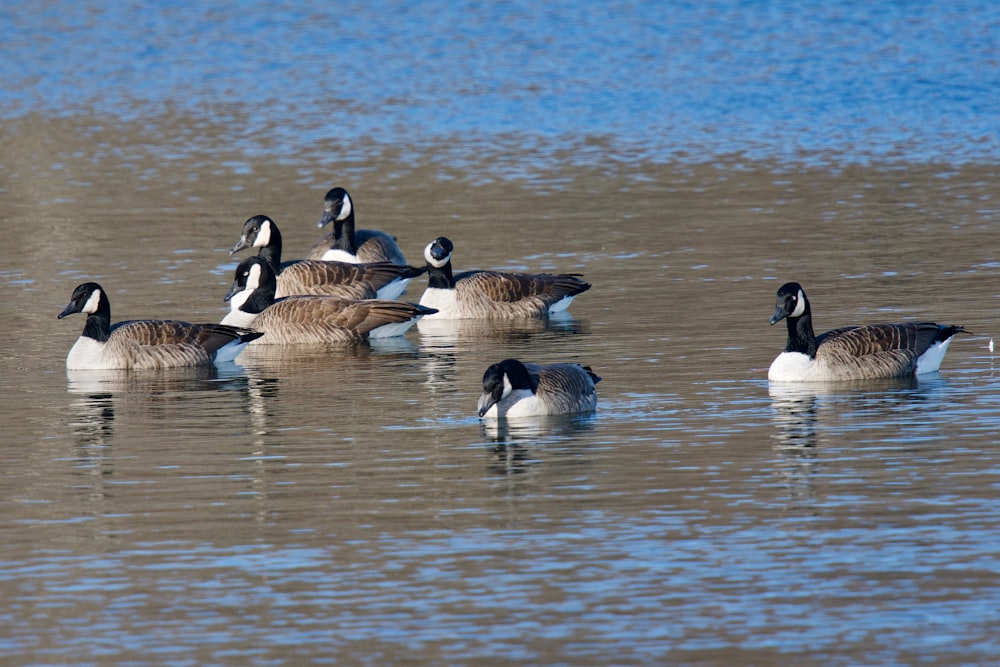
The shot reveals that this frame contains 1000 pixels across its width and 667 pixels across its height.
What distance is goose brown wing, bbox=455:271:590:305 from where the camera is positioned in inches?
806

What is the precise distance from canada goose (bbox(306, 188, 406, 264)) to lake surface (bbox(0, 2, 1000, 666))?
1275 millimetres

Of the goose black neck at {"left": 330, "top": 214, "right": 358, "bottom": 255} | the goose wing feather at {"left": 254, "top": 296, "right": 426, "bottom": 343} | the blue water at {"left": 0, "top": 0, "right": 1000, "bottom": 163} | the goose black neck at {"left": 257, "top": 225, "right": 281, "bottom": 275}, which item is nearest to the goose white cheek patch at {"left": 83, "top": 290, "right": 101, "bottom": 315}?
the goose wing feather at {"left": 254, "top": 296, "right": 426, "bottom": 343}

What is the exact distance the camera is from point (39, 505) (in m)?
12.2

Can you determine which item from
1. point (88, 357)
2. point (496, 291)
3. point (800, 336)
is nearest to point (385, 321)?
point (496, 291)

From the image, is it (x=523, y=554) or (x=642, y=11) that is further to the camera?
(x=642, y=11)

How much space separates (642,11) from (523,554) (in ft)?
157

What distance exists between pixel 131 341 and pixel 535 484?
6.77 m

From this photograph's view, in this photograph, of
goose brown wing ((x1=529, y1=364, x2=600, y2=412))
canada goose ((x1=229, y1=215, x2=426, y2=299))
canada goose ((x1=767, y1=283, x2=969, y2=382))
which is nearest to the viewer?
goose brown wing ((x1=529, y1=364, x2=600, y2=412))

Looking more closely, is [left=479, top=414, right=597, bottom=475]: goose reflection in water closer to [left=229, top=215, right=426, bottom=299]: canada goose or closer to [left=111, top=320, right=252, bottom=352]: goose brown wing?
[left=111, top=320, right=252, bottom=352]: goose brown wing

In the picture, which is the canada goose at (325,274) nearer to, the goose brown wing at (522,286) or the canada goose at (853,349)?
the goose brown wing at (522,286)

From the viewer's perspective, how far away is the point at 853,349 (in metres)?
15.8

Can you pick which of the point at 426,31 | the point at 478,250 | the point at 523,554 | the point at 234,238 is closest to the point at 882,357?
the point at 523,554

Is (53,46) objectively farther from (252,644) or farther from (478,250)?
(252,644)

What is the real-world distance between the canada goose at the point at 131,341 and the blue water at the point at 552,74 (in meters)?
17.1
